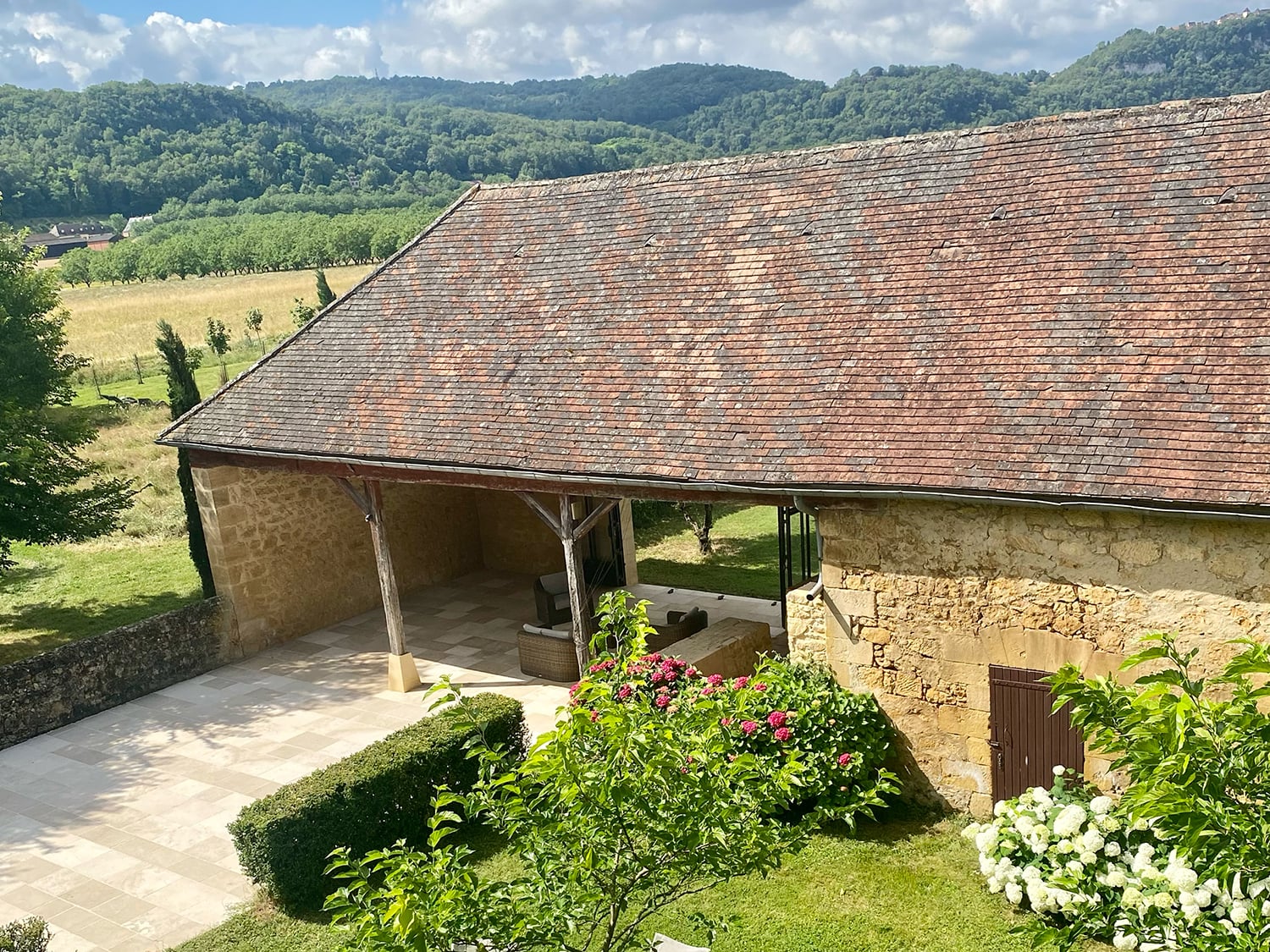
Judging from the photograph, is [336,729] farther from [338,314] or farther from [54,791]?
[338,314]

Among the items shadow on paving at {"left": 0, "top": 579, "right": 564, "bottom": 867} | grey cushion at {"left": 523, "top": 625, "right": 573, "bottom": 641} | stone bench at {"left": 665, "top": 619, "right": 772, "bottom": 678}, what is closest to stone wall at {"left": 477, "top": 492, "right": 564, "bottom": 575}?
shadow on paving at {"left": 0, "top": 579, "right": 564, "bottom": 867}

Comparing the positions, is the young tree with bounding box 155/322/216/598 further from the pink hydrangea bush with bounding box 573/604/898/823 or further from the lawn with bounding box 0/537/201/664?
the pink hydrangea bush with bounding box 573/604/898/823

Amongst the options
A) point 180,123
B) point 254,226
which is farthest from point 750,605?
point 180,123

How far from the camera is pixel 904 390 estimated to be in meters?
10.1

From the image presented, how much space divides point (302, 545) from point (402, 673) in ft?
11.1

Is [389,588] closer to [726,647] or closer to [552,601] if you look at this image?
[552,601]

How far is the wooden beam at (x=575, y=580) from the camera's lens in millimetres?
12078

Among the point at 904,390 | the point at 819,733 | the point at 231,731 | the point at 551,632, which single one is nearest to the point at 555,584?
the point at 551,632

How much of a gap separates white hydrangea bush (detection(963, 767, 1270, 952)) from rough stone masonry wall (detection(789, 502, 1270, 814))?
92cm

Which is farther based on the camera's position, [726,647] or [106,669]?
[106,669]

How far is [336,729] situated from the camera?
1290 cm

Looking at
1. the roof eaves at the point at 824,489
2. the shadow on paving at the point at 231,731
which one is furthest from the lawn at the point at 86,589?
the roof eaves at the point at 824,489

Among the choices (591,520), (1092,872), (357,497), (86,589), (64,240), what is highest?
(64,240)

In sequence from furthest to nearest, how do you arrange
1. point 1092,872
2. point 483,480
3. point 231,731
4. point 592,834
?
1. point 231,731
2. point 483,480
3. point 1092,872
4. point 592,834
